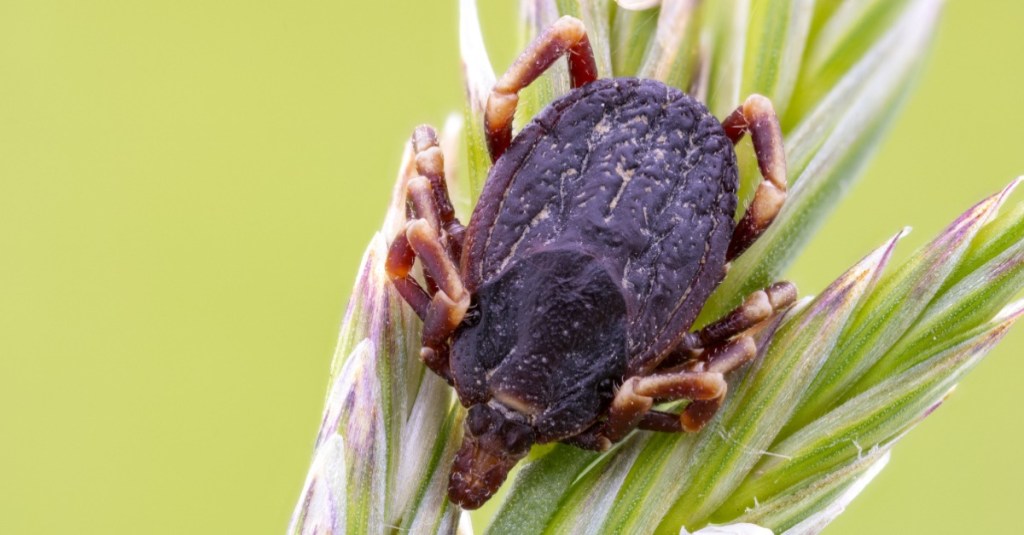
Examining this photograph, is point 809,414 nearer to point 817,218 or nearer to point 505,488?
point 817,218

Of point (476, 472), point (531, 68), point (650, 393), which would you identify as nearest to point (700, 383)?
point (650, 393)

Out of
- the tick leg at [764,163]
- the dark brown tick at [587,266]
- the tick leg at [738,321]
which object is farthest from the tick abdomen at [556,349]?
the tick leg at [764,163]

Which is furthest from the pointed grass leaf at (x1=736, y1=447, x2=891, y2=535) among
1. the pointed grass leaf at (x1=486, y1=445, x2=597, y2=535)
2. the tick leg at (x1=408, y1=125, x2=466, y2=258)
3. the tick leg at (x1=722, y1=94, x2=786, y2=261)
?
the tick leg at (x1=408, y1=125, x2=466, y2=258)

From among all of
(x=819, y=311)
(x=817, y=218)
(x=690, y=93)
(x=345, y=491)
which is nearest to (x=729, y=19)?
(x=690, y=93)

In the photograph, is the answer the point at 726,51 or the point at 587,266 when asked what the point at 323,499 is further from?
the point at 726,51

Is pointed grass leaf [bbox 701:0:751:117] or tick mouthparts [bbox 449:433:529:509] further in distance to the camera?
pointed grass leaf [bbox 701:0:751:117]

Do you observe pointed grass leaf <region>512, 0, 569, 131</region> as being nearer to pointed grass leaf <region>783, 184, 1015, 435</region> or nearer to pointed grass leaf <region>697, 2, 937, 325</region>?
pointed grass leaf <region>697, 2, 937, 325</region>

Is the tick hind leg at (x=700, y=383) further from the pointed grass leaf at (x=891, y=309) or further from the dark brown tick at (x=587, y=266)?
the pointed grass leaf at (x=891, y=309)
